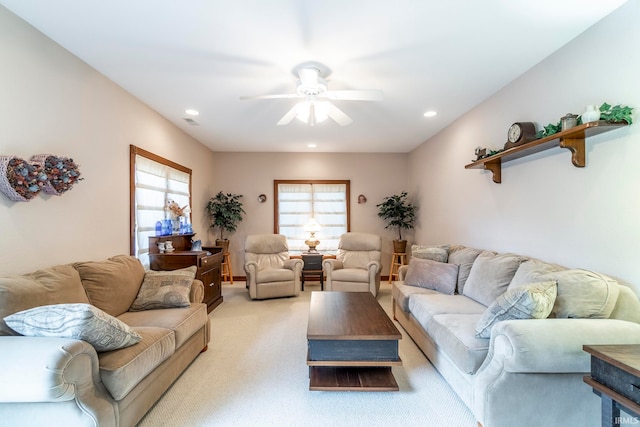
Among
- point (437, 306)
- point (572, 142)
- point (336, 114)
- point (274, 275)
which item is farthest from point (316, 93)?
point (274, 275)

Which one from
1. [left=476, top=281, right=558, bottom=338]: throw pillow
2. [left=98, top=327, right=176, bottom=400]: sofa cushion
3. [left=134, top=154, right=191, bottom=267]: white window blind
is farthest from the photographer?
[left=134, top=154, right=191, bottom=267]: white window blind

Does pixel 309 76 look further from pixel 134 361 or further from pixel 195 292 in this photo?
pixel 134 361

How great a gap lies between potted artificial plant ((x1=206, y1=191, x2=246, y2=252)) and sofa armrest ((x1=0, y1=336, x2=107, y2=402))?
430cm

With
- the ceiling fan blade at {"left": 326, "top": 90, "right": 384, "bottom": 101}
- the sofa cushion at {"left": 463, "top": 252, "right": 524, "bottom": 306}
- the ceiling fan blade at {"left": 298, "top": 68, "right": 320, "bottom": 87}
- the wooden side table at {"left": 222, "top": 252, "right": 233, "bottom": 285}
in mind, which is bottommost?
the wooden side table at {"left": 222, "top": 252, "right": 233, "bottom": 285}

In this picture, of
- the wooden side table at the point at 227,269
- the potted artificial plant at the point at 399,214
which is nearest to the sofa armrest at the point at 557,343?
the potted artificial plant at the point at 399,214

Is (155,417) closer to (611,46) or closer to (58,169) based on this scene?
(58,169)

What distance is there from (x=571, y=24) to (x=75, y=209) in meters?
4.13

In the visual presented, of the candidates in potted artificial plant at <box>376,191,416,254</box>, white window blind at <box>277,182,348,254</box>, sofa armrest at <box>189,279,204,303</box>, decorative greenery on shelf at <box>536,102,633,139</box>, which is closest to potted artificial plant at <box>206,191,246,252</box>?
white window blind at <box>277,182,348,254</box>

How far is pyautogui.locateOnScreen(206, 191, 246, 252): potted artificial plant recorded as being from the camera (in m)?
5.75

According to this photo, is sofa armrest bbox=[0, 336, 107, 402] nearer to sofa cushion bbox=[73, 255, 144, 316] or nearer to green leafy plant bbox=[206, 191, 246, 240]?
sofa cushion bbox=[73, 255, 144, 316]

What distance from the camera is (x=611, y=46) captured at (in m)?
2.02

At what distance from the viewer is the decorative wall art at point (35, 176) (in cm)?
191

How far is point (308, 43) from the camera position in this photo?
7.68 ft

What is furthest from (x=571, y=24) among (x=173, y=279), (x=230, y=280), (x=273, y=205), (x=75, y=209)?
(x=230, y=280)
